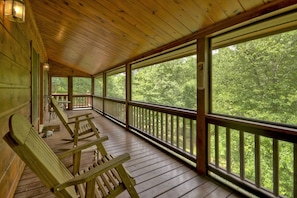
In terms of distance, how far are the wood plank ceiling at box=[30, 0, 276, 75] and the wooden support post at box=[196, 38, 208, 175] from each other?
310 mm

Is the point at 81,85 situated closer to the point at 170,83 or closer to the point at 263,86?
the point at 170,83

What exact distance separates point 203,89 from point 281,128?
0.96m

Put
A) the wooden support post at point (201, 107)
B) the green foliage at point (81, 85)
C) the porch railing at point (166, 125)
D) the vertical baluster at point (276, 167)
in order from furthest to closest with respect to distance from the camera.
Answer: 1. the green foliage at point (81, 85)
2. the porch railing at point (166, 125)
3. the wooden support post at point (201, 107)
4. the vertical baluster at point (276, 167)

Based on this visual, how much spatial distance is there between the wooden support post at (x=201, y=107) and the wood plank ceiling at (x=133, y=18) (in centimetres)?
31

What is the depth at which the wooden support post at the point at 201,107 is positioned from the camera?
7.32 ft

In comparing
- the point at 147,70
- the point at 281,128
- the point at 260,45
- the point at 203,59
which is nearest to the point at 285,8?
the point at 203,59

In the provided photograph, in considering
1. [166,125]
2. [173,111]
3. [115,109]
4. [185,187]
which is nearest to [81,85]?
[115,109]

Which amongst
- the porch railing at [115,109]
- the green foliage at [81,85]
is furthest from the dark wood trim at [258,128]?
the green foliage at [81,85]

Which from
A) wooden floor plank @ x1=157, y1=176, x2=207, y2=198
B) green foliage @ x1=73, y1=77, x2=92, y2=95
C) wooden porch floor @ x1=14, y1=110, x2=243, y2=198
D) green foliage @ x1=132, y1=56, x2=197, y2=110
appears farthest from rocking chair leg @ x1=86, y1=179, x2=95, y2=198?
green foliage @ x1=73, y1=77, x2=92, y2=95

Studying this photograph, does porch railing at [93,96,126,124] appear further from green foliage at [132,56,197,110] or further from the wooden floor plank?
the wooden floor plank

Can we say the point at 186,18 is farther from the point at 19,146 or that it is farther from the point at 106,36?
the point at 19,146

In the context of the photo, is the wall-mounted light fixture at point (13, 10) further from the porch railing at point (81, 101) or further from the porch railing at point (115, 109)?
the porch railing at point (81, 101)

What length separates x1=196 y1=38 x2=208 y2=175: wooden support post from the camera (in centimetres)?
223

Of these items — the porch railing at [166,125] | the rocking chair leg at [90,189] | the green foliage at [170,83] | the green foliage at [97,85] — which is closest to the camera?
the rocking chair leg at [90,189]
